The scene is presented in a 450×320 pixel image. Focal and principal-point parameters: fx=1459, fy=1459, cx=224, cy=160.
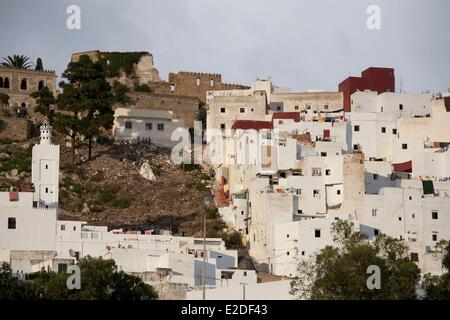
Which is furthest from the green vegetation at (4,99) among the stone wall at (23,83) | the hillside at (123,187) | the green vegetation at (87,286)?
the green vegetation at (87,286)

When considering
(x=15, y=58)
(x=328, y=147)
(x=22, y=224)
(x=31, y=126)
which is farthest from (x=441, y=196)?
(x=15, y=58)

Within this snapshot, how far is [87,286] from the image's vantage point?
4797 centimetres

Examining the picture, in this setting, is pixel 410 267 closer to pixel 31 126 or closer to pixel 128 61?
pixel 31 126

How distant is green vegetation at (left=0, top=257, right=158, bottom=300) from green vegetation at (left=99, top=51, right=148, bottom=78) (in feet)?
113

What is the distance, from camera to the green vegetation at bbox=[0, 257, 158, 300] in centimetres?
4728

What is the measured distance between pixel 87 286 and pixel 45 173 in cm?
1445

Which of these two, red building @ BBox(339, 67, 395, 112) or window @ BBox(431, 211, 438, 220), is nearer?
window @ BBox(431, 211, 438, 220)

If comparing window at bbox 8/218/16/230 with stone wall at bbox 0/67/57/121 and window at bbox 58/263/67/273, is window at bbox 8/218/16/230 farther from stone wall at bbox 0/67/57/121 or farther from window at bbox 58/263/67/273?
stone wall at bbox 0/67/57/121

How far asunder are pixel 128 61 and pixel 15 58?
651 centimetres

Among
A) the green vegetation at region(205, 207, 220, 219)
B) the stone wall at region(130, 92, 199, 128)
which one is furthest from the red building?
the green vegetation at region(205, 207, 220, 219)

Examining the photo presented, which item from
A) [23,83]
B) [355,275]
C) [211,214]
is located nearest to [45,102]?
[23,83]

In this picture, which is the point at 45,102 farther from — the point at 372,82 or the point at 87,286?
the point at 87,286

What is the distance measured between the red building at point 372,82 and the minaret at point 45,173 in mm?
19606

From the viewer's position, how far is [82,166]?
70.9 metres
